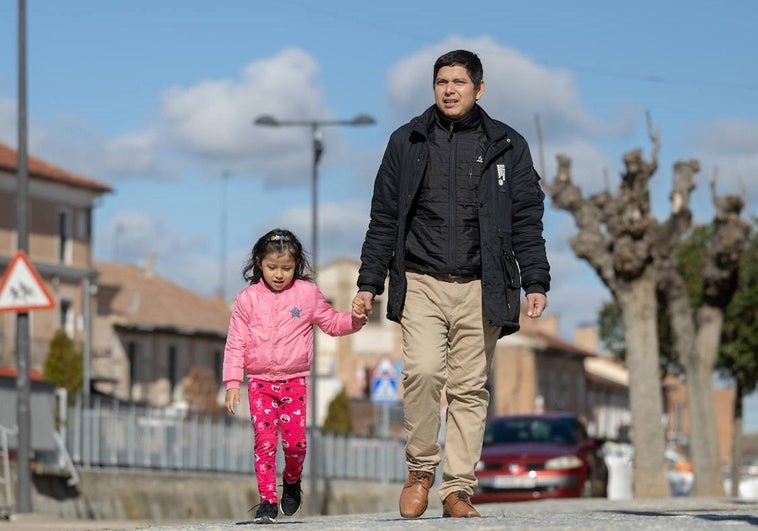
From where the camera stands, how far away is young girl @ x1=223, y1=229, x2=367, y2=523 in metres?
9.69

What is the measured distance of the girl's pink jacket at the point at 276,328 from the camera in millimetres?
9719

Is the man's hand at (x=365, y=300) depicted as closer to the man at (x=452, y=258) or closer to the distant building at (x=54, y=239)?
the man at (x=452, y=258)

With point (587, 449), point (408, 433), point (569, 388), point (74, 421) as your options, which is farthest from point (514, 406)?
point (408, 433)

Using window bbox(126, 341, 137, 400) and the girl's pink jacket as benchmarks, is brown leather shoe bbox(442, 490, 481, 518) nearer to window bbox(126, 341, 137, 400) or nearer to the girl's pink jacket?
the girl's pink jacket

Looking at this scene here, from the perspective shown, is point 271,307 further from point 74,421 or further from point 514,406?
point 514,406

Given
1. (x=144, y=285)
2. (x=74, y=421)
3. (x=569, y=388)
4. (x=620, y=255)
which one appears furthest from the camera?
(x=569, y=388)

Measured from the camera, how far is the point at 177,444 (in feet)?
118

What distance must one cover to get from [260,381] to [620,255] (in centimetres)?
2119

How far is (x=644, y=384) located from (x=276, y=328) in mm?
22307

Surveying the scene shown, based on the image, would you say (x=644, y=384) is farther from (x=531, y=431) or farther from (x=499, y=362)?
(x=499, y=362)

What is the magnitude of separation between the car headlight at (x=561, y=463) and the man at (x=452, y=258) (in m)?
14.6

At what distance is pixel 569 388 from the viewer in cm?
11544

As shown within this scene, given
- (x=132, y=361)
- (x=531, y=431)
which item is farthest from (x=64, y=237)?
(x=531, y=431)

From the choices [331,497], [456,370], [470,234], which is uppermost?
[470,234]
